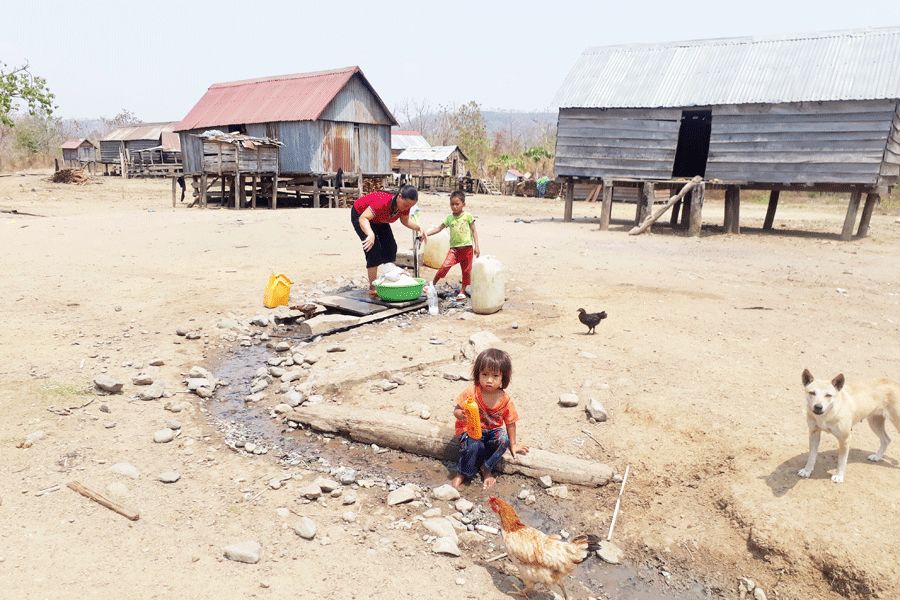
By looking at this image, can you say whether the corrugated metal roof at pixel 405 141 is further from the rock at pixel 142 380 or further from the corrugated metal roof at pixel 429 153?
the rock at pixel 142 380

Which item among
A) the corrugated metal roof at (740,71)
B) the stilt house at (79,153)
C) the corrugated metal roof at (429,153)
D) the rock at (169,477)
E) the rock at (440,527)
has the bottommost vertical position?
the rock at (440,527)

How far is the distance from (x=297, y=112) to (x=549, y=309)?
675 inches

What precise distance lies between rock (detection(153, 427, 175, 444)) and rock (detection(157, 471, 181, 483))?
1.66 feet

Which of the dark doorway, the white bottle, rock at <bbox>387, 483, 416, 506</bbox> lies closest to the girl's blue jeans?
rock at <bbox>387, 483, 416, 506</bbox>

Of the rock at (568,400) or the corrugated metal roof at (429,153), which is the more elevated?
the corrugated metal roof at (429,153)

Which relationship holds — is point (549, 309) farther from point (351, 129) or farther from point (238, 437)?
point (351, 129)

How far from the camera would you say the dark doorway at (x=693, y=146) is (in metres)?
18.9

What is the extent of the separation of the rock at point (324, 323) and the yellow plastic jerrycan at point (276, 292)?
0.96 m

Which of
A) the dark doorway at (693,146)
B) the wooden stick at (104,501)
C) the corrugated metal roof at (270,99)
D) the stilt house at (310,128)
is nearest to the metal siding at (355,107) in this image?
the stilt house at (310,128)

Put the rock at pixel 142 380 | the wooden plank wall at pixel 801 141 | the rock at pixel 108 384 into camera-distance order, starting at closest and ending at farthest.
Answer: the rock at pixel 108 384 → the rock at pixel 142 380 → the wooden plank wall at pixel 801 141

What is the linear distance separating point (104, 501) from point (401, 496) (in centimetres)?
169

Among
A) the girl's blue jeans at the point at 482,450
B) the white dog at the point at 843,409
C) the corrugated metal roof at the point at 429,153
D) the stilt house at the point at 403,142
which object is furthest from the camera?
the stilt house at the point at 403,142

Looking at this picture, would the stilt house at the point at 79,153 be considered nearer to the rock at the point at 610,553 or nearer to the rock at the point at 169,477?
the rock at the point at 169,477

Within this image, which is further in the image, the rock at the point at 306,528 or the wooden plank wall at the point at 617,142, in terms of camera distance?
the wooden plank wall at the point at 617,142
